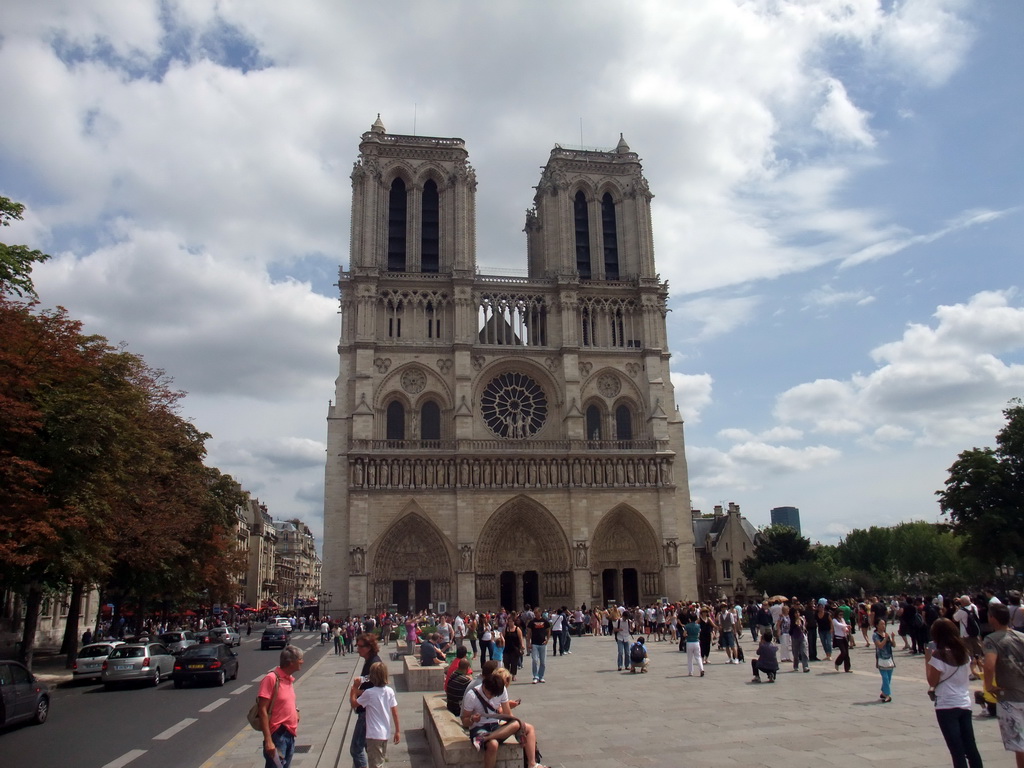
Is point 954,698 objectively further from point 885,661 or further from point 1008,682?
point 885,661

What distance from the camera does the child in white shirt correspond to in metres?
7.58

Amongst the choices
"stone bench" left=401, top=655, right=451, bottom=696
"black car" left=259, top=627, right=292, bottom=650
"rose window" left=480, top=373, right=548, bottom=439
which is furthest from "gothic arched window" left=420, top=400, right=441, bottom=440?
"stone bench" left=401, top=655, right=451, bottom=696

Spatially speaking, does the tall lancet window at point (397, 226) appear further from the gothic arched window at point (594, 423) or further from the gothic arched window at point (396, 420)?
the gothic arched window at point (594, 423)

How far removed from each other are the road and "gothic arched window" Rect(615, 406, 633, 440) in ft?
98.5

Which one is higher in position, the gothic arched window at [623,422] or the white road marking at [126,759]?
the gothic arched window at [623,422]

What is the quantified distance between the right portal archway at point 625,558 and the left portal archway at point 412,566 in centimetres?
815

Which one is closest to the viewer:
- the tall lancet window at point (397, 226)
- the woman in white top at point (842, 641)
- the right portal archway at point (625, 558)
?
the woman in white top at point (842, 641)

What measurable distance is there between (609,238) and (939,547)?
3549 centimetres

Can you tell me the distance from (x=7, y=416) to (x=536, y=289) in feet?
107

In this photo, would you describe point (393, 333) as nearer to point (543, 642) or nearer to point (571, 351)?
point (571, 351)

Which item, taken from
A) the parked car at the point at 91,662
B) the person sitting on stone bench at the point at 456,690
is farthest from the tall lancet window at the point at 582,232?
the person sitting on stone bench at the point at 456,690

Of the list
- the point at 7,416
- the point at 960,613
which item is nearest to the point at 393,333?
the point at 7,416

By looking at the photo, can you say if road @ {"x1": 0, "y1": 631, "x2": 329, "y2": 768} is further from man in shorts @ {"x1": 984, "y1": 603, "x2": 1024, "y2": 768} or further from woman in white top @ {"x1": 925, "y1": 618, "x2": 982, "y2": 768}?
man in shorts @ {"x1": 984, "y1": 603, "x2": 1024, "y2": 768}

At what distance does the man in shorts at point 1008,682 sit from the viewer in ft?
21.0
